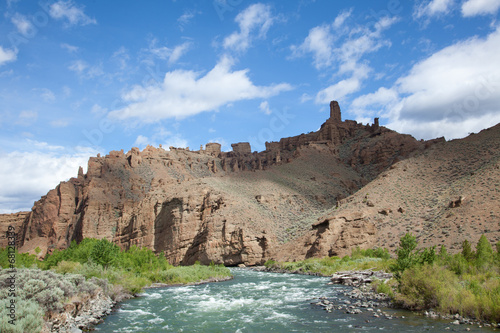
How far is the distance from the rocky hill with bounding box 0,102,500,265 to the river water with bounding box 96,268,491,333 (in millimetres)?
24194

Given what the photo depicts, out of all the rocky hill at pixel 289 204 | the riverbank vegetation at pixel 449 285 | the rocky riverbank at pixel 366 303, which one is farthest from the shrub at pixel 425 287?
the rocky hill at pixel 289 204

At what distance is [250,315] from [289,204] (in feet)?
179

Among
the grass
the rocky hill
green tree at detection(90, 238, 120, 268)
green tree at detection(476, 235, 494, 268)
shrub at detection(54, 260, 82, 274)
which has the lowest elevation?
the grass

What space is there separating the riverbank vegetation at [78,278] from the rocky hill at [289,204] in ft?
52.4

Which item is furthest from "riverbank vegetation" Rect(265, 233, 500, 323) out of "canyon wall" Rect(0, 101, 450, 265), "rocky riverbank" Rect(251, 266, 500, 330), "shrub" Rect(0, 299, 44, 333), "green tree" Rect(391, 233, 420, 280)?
Result: "canyon wall" Rect(0, 101, 450, 265)

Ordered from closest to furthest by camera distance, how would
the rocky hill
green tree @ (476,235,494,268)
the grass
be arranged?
green tree @ (476,235,494,268), the grass, the rocky hill

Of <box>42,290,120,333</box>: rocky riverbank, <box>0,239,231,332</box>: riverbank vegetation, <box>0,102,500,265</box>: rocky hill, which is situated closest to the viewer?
<box>0,239,231,332</box>: riverbank vegetation

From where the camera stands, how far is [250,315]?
2111 centimetres

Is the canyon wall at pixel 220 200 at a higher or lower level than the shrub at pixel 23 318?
higher

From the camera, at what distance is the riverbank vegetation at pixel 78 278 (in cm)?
1492

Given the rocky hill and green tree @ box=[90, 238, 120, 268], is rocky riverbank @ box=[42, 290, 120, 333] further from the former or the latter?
the rocky hill

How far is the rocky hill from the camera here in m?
51.1

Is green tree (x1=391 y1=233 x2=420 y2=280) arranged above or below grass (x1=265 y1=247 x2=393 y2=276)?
above

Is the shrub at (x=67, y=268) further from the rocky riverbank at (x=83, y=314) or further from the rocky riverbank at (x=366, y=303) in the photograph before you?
the rocky riverbank at (x=366, y=303)
